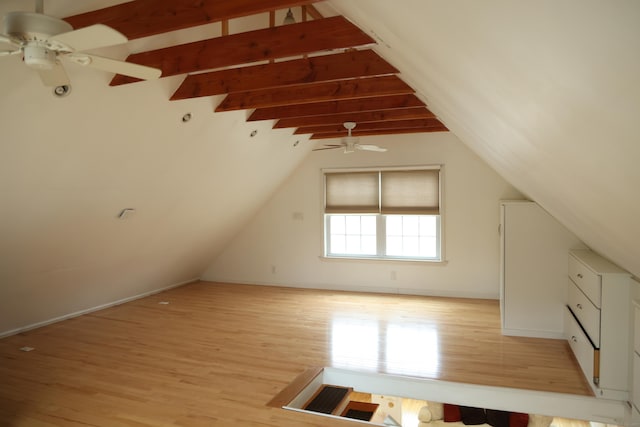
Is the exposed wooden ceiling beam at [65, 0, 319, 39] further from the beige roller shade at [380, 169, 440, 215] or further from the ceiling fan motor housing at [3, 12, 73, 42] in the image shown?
the beige roller shade at [380, 169, 440, 215]

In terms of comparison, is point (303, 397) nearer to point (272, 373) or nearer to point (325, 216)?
point (272, 373)

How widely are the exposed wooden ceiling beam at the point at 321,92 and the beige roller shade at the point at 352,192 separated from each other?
2.90m

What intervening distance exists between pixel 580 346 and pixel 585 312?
35cm

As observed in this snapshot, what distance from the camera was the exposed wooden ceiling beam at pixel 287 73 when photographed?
352cm

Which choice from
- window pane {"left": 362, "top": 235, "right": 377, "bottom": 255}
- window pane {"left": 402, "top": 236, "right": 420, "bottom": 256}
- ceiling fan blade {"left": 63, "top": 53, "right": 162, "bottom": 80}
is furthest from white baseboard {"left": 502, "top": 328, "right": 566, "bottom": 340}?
ceiling fan blade {"left": 63, "top": 53, "right": 162, "bottom": 80}

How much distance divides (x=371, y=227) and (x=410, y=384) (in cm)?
371

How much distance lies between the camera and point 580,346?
388cm

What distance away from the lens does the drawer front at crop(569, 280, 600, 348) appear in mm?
3445

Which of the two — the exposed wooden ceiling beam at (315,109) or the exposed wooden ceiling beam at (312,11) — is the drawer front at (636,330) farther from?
the exposed wooden ceiling beam at (312,11)

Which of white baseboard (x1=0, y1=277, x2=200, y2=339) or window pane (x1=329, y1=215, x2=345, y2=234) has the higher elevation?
window pane (x1=329, y1=215, x2=345, y2=234)

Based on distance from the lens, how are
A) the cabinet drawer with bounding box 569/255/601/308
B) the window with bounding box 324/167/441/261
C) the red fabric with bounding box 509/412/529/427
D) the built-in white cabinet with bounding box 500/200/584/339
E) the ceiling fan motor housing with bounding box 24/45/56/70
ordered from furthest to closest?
1. the window with bounding box 324/167/441/261
2. the built-in white cabinet with bounding box 500/200/584/339
3. the red fabric with bounding box 509/412/529/427
4. the cabinet drawer with bounding box 569/255/601/308
5. the ceiling fan motor housing with bounding box 24/45/56/70

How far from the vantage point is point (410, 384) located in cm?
368

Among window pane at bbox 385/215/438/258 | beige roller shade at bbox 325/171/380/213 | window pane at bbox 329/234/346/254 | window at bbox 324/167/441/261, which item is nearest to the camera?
window at bbox 324/167/441/261

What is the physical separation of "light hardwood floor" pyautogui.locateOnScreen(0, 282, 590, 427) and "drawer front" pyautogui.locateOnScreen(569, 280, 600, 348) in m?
0.45
